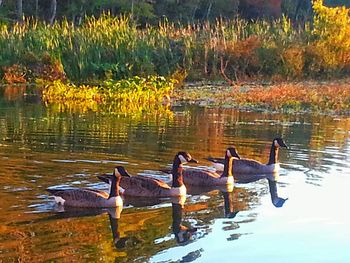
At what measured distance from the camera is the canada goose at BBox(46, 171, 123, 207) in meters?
9.91

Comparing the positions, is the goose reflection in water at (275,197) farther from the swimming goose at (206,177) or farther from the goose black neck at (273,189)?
the swimming goose at (206,177)

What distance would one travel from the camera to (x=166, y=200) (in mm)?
10797

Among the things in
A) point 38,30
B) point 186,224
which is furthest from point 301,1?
point 186,224

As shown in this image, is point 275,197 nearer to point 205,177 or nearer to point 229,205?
point 229,205

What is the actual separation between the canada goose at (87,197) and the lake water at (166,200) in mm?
119

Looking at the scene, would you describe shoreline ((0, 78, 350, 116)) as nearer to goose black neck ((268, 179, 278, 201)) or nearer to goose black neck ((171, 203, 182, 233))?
goose black neck ((268, 179, 278, 201))

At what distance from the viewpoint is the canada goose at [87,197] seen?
9.91 metres

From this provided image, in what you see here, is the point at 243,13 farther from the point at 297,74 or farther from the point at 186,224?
the point at 186,224

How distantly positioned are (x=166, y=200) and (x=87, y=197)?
1.29 meters

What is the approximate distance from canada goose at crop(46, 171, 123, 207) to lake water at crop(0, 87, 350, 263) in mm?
119

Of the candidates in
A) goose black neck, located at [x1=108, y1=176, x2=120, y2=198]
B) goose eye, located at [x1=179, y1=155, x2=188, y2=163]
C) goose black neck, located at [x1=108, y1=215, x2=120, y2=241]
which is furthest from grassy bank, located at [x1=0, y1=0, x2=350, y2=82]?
goose black neck, located at [x1=108, y1=215, x2=120, y2=241]

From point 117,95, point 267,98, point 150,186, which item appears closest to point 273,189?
point 150,186

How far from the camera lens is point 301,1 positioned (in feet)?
201

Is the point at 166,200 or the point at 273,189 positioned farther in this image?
the point at 273,189
